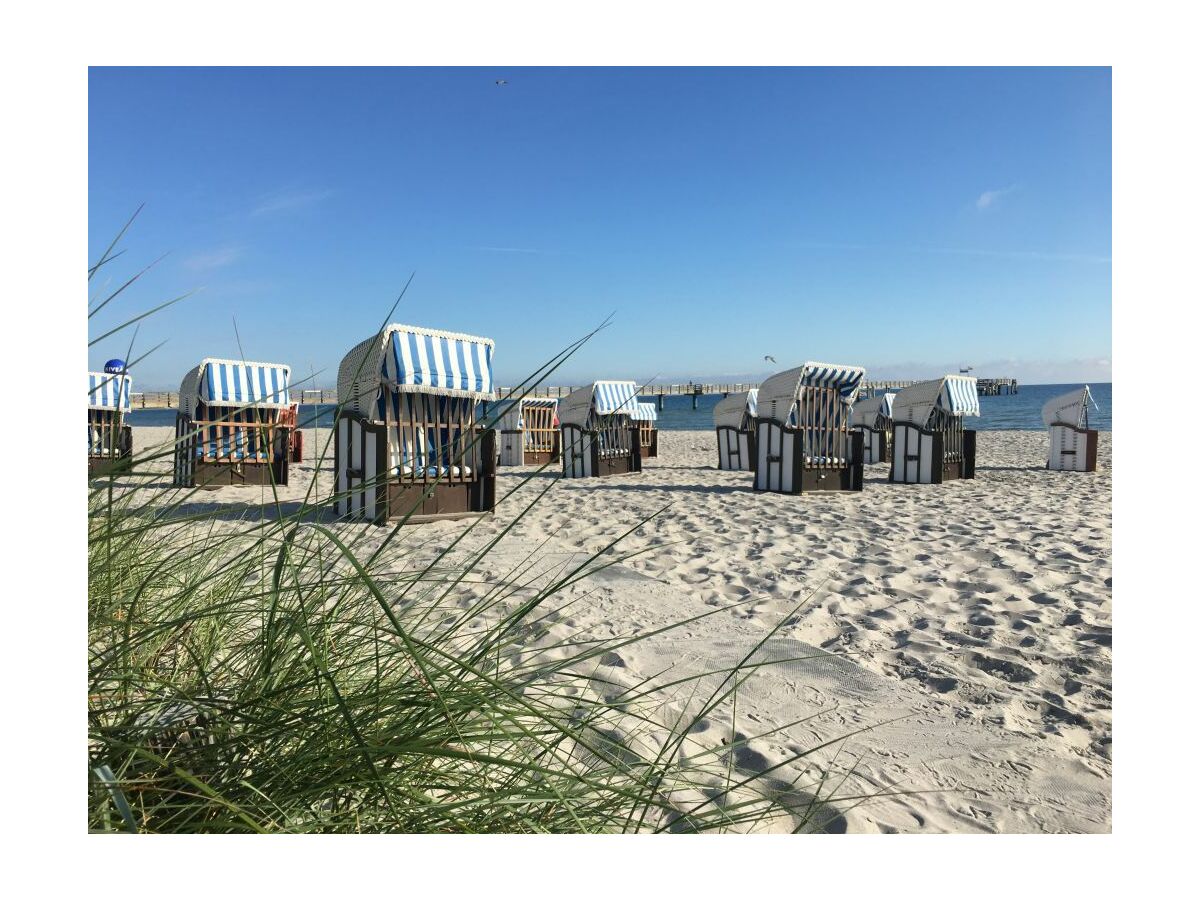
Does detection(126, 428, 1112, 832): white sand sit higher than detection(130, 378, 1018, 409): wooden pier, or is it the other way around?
detection(130, 378, 1018, 409): wooden pier

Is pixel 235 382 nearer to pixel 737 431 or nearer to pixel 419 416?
pixel 419 416

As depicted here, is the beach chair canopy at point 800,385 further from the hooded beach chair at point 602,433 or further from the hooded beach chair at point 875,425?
the hooded beach chair at point 875,425

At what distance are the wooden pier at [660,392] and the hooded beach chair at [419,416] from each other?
22.7 inches

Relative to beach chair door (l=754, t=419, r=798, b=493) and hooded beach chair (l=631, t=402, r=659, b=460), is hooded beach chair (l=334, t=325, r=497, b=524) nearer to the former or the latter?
beach chair door (l=754, t=419, r=798, b=493)

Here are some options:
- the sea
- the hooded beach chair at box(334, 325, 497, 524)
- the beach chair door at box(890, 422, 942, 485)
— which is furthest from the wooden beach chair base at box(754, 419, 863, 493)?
the sea

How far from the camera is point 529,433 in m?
15.8

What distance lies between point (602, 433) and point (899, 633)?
841 centimetres

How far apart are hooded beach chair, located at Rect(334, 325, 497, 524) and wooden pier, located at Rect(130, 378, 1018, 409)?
0.58 meters

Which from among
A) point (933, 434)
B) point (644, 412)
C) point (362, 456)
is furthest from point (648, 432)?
point (362, 456)

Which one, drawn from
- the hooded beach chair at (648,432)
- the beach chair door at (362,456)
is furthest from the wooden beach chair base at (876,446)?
the beach chair door at (362,456)

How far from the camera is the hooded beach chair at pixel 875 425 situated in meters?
14.8

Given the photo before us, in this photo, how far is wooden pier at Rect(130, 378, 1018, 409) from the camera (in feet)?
8.59
